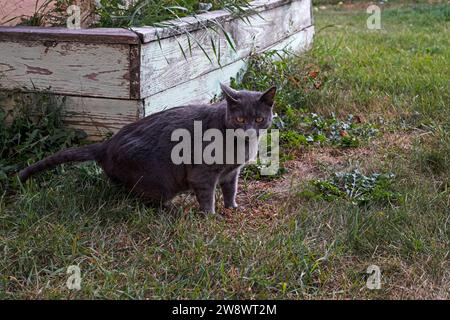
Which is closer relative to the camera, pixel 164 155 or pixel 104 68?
pixel 164 155

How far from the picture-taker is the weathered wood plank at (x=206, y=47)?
12.2 feet

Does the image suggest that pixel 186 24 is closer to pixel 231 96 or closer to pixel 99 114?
pixel 99 114

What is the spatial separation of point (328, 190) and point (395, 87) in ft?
6.70

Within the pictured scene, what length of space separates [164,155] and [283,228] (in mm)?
706

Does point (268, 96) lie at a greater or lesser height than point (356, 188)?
greater

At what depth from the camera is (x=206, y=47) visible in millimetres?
4375

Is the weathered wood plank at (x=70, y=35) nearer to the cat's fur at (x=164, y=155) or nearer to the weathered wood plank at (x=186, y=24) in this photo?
the weathered wood plank at (x=186, y=24)

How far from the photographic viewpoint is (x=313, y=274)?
2.62 meters

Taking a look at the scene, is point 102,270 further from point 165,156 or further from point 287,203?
point 287,203

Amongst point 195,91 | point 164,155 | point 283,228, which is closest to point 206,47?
point 195,91

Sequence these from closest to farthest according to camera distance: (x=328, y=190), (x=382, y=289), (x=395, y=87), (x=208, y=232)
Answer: (x=382, y=289), (x=208, y=232), (x=328, y=190), (x=395, y=87)

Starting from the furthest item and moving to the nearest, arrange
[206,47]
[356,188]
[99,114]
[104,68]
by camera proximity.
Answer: [206,47] < [99,114] < [104,68] < [356,188]

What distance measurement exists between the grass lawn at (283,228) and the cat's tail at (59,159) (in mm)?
82

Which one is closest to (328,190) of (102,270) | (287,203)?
(287,203)
